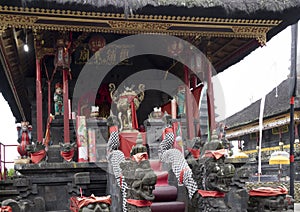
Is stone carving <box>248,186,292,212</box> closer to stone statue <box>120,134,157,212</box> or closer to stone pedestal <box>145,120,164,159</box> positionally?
stone statue <box>120,134,157,212</box>

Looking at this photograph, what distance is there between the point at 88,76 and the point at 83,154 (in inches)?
158

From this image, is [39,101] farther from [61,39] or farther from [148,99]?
[148,99]

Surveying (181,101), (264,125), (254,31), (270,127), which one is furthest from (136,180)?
(264,125)

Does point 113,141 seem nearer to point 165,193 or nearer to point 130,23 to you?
point 165,193

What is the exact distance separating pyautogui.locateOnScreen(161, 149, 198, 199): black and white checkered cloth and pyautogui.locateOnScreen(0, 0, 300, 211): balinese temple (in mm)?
115

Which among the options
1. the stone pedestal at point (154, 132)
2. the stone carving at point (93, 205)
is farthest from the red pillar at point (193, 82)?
the stone carving at point (93, 205)

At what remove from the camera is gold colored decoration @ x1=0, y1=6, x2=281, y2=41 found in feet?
27.0

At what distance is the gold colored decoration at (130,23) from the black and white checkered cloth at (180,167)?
9.66 feet

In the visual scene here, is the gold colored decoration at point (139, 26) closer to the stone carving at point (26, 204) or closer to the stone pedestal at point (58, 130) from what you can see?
the stone pedestal at point (58, 130)

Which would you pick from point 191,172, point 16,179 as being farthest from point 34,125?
point 191,172

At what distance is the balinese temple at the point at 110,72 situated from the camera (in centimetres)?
799

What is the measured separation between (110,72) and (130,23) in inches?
153

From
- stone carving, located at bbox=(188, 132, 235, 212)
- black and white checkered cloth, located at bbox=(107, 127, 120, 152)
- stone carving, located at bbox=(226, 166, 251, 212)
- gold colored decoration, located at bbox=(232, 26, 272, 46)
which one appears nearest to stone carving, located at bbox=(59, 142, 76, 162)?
black and white checkered cloth, located at bbox=(107, 127, 120, 152)

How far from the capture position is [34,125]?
12.8 meters
